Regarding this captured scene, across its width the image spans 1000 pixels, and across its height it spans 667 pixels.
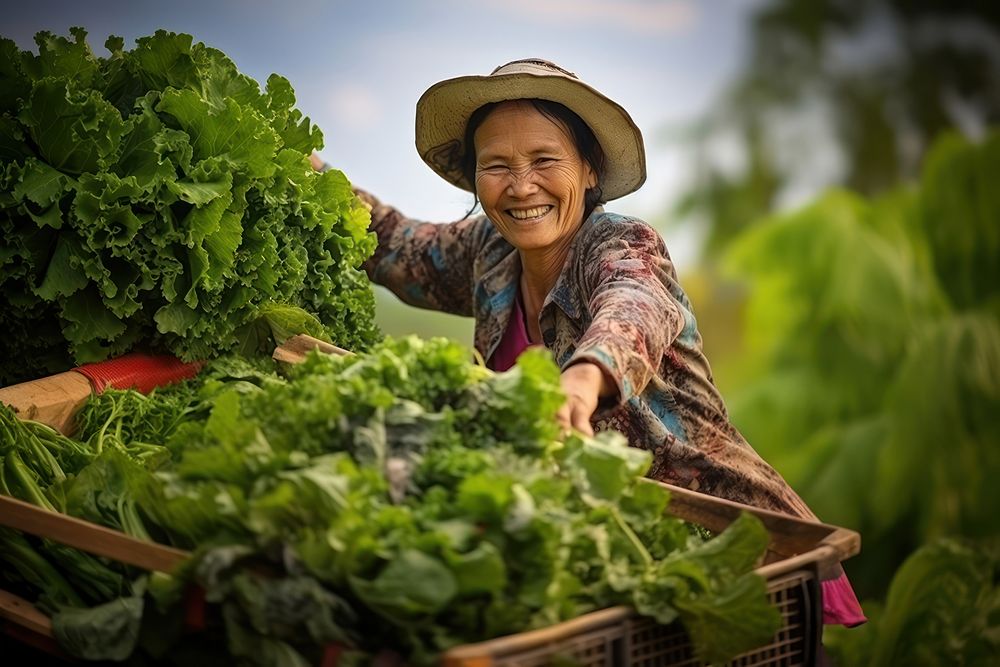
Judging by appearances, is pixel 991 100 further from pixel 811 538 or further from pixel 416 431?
pixel 416 431

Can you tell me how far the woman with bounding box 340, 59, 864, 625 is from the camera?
2625 mm

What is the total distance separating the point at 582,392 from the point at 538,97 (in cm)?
95

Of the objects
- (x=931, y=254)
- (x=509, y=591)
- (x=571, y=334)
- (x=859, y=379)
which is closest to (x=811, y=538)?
(x=509, y=591)

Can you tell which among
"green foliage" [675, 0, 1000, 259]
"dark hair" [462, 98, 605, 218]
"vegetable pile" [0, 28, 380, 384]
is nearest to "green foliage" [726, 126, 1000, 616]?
"green foliage" [675, 0, 1000, 259]

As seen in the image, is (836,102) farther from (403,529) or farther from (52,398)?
(403,529)

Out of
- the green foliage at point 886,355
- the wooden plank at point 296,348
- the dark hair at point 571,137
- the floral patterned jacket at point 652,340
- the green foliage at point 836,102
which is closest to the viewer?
the floral patterned jacket at point 652,340

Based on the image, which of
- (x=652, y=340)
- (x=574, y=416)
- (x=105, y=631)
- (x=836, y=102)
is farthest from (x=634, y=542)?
(x=836, y=102)

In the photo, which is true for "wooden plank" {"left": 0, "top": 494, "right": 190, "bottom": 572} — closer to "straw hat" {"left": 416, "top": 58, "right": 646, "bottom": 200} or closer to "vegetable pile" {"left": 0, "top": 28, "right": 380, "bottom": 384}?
"vegetable pile" {"left": 0, "top": 28, "right": 380, "bottom": 384}

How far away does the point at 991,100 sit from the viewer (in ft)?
19.7

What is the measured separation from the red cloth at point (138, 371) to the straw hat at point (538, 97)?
829 millimetres

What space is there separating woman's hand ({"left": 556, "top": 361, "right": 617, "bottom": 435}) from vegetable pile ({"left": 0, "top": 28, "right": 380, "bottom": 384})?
0.90 meters

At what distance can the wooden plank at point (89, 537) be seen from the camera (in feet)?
5.79

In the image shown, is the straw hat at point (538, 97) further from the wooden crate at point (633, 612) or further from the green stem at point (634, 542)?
the green stem at point (634, 542)

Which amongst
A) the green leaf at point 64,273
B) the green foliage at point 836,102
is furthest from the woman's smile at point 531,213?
the green foliage at point 836,102
